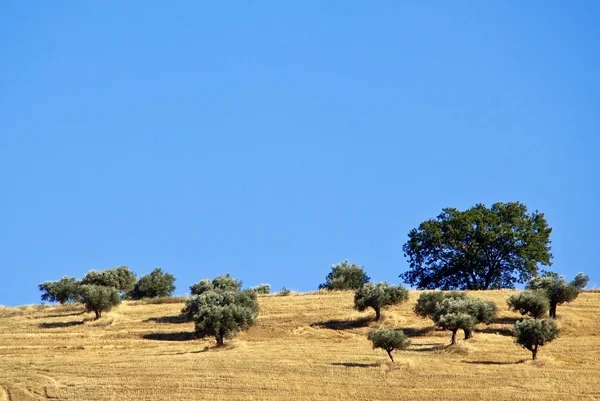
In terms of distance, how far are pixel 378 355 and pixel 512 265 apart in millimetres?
37912

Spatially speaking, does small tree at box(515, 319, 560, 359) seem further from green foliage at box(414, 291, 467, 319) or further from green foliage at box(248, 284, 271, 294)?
green foliage at box(248, 284, 271, 294)

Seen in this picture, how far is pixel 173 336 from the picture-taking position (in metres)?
74.7

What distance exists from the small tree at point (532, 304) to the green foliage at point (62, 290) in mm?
38037

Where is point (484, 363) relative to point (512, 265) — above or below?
below

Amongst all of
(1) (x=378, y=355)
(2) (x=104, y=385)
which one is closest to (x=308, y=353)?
(1) (x=378, y=355)

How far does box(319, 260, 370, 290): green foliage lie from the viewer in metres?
102

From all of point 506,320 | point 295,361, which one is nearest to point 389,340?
point 295,361

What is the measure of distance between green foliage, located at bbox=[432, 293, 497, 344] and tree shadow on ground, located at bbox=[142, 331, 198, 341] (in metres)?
16.0

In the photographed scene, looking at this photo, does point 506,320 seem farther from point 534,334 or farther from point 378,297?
point 534,334

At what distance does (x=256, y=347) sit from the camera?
69688 mm

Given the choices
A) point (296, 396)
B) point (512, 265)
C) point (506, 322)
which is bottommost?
point (296, 396)

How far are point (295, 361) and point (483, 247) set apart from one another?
40106 millimetres

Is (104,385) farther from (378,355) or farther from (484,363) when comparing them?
(484,363)

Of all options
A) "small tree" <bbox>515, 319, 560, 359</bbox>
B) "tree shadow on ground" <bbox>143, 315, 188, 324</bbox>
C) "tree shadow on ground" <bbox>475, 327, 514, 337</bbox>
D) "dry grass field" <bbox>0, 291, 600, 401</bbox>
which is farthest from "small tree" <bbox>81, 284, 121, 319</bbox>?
"small tree" <bbox>515, 319, 560, 359</bbox>
